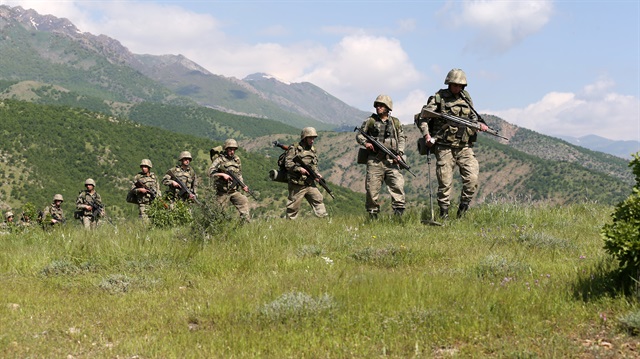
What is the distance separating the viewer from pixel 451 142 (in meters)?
9.25

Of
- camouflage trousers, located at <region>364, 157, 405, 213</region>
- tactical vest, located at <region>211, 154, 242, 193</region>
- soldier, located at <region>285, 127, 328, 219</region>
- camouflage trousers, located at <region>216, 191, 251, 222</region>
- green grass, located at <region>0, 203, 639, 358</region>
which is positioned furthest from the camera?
camouflage trousers, located at <region>216, 191, 251, 222</region>

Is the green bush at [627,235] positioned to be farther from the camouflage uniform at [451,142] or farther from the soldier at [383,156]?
the soldier at [383,156]

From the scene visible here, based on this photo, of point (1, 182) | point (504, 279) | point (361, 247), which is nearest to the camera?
point (504, 279)

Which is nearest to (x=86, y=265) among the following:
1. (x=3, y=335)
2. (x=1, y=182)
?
(x=3, y=335)

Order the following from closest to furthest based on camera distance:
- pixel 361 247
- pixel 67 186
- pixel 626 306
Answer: pixel 626 306
pixel 361 247
pixel 67 186

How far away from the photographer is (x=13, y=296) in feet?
17.6

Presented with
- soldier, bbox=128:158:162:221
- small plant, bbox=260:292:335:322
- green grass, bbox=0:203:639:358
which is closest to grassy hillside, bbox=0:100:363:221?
soldier, bbox=128:158:162:221

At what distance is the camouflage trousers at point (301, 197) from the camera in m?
11.8

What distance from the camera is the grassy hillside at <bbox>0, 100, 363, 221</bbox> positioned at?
108 metres

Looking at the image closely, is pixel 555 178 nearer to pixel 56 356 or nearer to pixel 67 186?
pixel 67 186

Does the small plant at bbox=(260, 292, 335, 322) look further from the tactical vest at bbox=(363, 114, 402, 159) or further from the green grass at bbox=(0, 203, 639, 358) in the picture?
the tactical vest at bbox=(363, 114, 402, 159)

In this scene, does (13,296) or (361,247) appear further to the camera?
(361,247)

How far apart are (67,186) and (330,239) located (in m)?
121

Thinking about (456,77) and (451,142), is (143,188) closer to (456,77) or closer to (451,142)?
(451,142)
